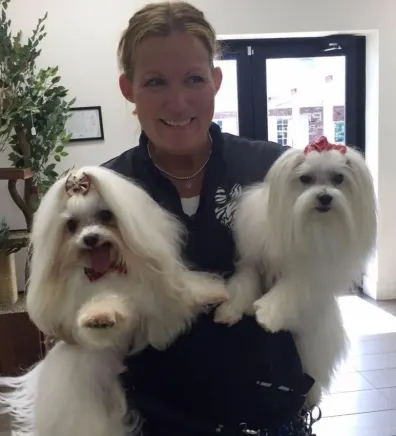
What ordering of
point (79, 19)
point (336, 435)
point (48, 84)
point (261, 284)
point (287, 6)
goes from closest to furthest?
point (261, 284)
point (336, 435)
point (48, 84)
point (79, 19)
point (287, 6)

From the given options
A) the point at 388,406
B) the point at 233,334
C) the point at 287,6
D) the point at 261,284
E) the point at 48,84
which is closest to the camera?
the point at 233,334

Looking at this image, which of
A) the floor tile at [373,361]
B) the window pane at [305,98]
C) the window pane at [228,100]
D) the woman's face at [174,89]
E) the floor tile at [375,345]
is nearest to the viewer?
the woman's face at [174,89]

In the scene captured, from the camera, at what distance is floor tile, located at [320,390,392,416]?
2.98 metres

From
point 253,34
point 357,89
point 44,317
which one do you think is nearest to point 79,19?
point 253,34

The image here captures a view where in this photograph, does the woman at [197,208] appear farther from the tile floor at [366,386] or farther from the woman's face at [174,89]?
the tile floor at [366,386]

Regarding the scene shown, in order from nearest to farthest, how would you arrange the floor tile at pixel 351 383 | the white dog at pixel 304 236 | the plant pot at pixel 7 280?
the white dog at pixel 304 236, the floor tile at pixel 351 383, the plant pot at pixel 7 280

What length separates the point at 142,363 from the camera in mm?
1183

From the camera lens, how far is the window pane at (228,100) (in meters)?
4.49

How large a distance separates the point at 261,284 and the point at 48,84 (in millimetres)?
2772

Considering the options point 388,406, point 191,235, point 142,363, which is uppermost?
point 191,235

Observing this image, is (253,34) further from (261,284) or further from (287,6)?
(261,284)

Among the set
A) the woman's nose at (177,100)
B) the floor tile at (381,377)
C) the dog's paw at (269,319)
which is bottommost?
the floor tile at (381,377)

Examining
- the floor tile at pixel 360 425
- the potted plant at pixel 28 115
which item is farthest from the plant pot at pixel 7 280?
the floor tile at pixel 360 425

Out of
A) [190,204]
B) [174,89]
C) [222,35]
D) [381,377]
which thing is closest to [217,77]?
[174,89]
